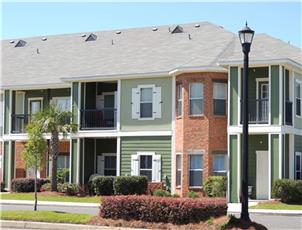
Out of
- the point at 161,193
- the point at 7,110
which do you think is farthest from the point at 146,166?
the point at 7,110

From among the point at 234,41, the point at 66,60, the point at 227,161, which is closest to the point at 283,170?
the point at 227,161

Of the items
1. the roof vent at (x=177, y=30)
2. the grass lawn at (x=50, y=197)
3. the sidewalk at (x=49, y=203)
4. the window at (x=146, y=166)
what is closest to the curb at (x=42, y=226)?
the sidewalk at (x=49, y=203)

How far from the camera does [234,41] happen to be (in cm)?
3422

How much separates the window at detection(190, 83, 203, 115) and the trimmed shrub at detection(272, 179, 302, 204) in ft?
18.9

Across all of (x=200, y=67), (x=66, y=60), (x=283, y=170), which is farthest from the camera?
(x=66, y=60)

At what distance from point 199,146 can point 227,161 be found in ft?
4.99

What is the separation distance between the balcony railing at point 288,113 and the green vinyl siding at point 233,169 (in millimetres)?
2576

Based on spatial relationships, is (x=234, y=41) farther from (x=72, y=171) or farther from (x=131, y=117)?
(x=72, y=171)

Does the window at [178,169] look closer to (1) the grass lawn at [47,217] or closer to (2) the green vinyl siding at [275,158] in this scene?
(2) the green vinyl siding at [275,158]

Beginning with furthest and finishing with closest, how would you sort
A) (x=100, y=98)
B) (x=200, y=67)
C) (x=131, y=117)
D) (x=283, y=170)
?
1. (x=100, y=98)
2. (x=131, y=117)
3. (x=200, y=67)
4. (x=283, y=170)

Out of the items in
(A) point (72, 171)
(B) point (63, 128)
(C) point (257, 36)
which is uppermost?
(C) point (257, 36)

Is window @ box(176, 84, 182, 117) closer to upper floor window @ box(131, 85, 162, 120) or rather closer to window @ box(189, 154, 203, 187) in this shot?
upper floor window @ box(131, 85, 162, 120)

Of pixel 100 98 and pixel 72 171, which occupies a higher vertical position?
pixel 100 98

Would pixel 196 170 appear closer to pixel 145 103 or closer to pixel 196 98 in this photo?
pixel 196 98
